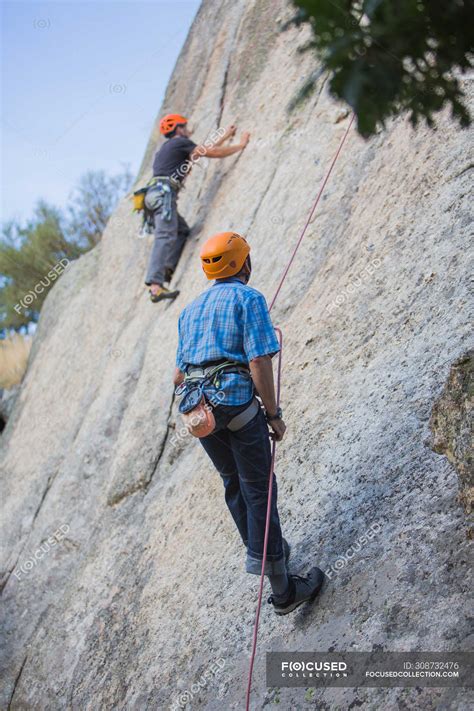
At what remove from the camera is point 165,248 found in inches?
372

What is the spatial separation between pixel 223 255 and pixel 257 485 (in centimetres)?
134

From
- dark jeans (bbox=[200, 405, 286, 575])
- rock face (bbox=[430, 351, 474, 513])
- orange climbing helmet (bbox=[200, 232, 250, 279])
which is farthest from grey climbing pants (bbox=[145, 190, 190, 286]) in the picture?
rock face (bbox=[430, 351, 474, 513])

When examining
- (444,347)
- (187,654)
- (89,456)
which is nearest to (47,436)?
(89,456)

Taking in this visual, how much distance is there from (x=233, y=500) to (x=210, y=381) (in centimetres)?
79

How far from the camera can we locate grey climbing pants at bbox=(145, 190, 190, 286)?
9.36 m

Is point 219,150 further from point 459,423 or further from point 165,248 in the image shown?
point 459,423

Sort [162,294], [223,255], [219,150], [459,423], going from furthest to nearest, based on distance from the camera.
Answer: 1. [219,150]
2. [162,294]
3. [223,255]
4. [459,423]

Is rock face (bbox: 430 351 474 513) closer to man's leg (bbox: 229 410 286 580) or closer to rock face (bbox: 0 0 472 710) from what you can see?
rock face (bbox: 0 0 472 710)

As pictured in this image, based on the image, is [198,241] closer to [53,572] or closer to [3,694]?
[53,572]

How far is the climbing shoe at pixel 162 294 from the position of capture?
8.96 metres

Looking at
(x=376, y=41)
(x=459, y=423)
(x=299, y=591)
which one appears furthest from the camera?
(x=299, y=591)

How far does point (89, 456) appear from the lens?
866cm

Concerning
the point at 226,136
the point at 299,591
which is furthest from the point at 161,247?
the point at 299,591

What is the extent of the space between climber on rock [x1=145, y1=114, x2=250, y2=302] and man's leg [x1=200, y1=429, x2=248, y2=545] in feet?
16.1
